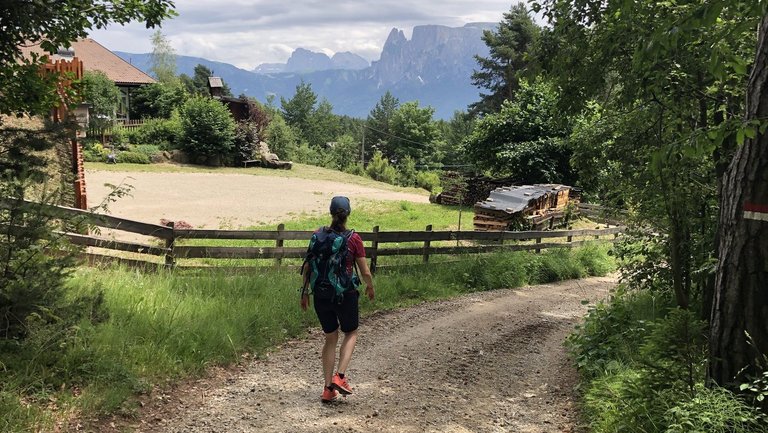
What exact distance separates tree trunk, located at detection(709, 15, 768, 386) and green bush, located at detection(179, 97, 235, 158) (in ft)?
124

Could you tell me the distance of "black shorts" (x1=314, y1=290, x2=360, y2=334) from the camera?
187 inches

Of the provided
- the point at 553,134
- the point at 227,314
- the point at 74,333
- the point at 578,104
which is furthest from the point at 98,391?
the point at 553,134

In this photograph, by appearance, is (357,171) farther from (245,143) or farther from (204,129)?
(204,129)

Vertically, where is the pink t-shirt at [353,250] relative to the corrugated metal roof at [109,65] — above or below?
below

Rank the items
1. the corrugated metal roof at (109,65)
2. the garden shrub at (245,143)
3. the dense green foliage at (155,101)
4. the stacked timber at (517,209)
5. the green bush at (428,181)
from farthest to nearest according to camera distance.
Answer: the corrugated metal roof at (109,65) < the green bush at (428,181) < the dense green foliage at (155,101) < the garden shrub at (245,143) < the stacked timber at (517,209)

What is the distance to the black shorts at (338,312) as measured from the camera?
4.74m

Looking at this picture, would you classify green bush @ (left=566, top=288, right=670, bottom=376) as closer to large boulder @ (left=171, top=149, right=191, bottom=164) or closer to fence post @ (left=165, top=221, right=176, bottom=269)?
fence post @ (left=165, top=221, right=176, bottom=269)

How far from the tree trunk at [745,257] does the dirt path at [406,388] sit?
1.64 metres

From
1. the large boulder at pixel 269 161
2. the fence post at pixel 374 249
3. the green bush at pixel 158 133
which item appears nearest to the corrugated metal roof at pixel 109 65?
the green bush at pixel 158 133

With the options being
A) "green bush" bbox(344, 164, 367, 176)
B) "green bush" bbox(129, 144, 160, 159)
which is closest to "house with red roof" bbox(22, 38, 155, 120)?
"green bush" bbox(129, 144, 160, 159)

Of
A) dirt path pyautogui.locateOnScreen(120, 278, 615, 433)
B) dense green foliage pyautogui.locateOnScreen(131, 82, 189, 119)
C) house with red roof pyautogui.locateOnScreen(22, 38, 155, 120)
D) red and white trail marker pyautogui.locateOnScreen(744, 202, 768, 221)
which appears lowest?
dirt path pyautogui.locateOnScreen(120, 278, 615, 433)

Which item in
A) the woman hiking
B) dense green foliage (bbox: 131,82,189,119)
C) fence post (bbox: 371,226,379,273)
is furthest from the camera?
dense green foliage (bbox: 131,82,189,119)

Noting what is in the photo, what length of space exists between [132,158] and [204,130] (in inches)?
211

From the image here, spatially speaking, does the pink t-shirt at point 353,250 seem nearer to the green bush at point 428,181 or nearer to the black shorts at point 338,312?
the black shorts at point 338,312
